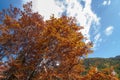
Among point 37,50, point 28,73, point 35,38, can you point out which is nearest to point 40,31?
point 35,38

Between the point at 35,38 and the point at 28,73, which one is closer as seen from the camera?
the point at 28,73

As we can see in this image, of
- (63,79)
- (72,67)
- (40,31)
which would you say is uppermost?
(40,31)

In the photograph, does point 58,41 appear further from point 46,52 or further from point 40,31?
point 40,31

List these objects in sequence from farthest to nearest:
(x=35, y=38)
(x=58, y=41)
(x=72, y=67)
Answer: (x=35, y=38) → (x=72, y=67) → (x=58, y=41)

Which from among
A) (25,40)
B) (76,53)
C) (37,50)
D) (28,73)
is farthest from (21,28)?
(76,53)

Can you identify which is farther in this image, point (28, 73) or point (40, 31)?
point (40, 31)

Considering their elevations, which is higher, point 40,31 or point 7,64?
point 40,31

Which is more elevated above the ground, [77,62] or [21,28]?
[21,28]

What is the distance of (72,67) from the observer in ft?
56.1

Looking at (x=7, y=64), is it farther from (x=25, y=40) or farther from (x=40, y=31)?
(x=40, y=31)

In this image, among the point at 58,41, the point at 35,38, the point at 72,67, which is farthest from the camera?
the point at 35,38

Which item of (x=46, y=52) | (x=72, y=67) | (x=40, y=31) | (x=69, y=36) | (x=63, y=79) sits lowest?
(x=63, y=79)

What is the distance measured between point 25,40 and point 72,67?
514 centimetres

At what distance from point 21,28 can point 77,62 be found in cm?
610
